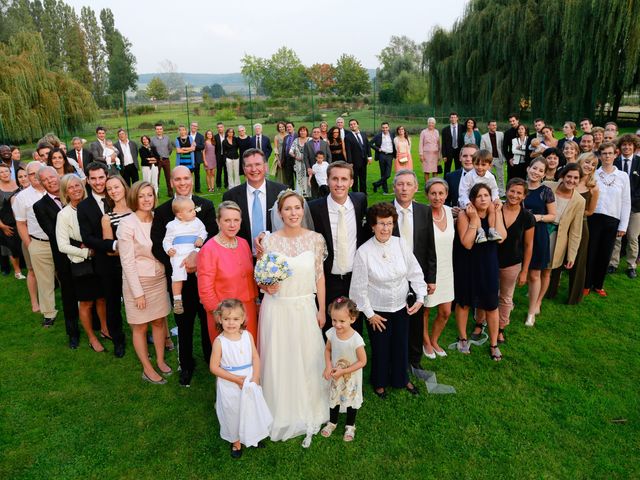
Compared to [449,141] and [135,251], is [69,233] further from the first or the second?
[449,141]

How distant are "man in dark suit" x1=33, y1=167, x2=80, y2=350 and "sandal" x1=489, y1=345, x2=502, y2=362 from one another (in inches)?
186

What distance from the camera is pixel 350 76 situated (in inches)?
2965

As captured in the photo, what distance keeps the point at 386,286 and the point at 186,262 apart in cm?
174

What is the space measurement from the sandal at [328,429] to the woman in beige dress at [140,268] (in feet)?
6.26

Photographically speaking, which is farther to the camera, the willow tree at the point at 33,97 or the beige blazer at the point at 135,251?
the willow tree at the point at 33,97

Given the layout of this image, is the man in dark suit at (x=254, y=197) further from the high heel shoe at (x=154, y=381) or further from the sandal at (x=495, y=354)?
the sandal at (x=495, y=354)

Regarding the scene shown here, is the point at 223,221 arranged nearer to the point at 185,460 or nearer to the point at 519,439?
the point at 185,460

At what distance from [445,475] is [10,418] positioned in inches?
150

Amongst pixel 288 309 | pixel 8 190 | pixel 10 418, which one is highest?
pixel 8 190

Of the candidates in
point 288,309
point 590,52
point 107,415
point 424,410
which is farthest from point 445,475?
point 590,52

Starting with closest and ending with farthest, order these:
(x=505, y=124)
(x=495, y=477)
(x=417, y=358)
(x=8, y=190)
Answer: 1. (x=495, y=477)
2. (x=417, y=358)
3. (x=8, y=190)
4. (x=505, y=124)

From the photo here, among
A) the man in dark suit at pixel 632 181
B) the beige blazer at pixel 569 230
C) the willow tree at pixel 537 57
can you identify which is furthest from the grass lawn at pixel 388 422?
the willow tree at pixel 537 57

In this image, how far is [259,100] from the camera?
2720 centimetres

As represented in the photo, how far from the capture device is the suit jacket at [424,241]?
13.5 ft
